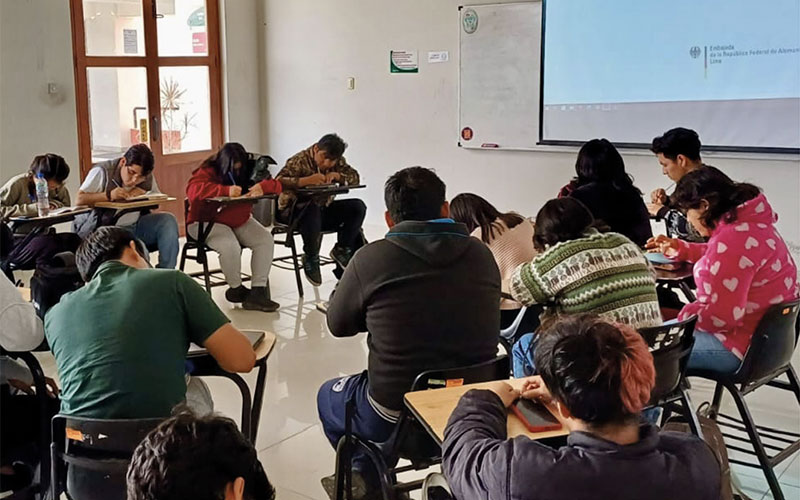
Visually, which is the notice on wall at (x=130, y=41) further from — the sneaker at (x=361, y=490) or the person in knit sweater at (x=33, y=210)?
the sneaker at (x=361, y=490)

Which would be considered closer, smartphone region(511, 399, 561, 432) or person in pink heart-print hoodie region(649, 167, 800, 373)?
smartphone region(511, 399, 561, 432)

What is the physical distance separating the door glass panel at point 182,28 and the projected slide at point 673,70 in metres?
3.33

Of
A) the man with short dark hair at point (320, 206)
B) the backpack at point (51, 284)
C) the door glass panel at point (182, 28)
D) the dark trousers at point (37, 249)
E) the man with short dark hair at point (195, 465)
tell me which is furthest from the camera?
the door glass panel at point (182, 28)

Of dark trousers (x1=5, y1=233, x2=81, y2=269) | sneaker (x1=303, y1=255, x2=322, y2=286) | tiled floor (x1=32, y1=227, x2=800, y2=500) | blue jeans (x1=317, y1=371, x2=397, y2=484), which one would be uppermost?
dark trousers (x1=5, y1=233, x2=81, y2=269)

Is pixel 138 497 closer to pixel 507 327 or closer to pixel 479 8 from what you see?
pixel 507 327

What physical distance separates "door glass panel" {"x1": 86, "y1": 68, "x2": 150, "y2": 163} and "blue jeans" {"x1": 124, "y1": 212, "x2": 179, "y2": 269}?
1.91 metres

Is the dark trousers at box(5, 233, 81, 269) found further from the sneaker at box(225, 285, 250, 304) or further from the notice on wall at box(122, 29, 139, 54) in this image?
the notice on wall at box(122, 29, 139, 54)

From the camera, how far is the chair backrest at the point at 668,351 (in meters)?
2.13

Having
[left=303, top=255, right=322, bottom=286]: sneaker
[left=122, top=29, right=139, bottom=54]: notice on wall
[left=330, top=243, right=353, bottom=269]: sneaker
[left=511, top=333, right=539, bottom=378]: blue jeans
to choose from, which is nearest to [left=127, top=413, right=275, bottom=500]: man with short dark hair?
[left=511, top=333, right=539, bottom=378]: blue jeans

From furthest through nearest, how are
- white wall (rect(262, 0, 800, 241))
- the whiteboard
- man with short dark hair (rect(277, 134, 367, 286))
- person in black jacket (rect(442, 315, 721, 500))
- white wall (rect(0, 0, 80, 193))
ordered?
white wall (rect(262, 0, 800, 241)), the whiteboard, white wall (rect(0, 0, 80, 193)), man with short dark hair (rect(277, 134, 367, 286)), person in black jacket (rect(442, 315, 721, 500))

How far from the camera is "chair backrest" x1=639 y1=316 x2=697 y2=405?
84.0 inches

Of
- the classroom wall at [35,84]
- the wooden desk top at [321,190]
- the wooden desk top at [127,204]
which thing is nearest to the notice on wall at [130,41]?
the classroom wall at [35,84]

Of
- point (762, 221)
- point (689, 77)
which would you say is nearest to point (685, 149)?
point (762, 221)

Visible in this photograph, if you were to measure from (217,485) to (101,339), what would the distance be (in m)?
0.98
